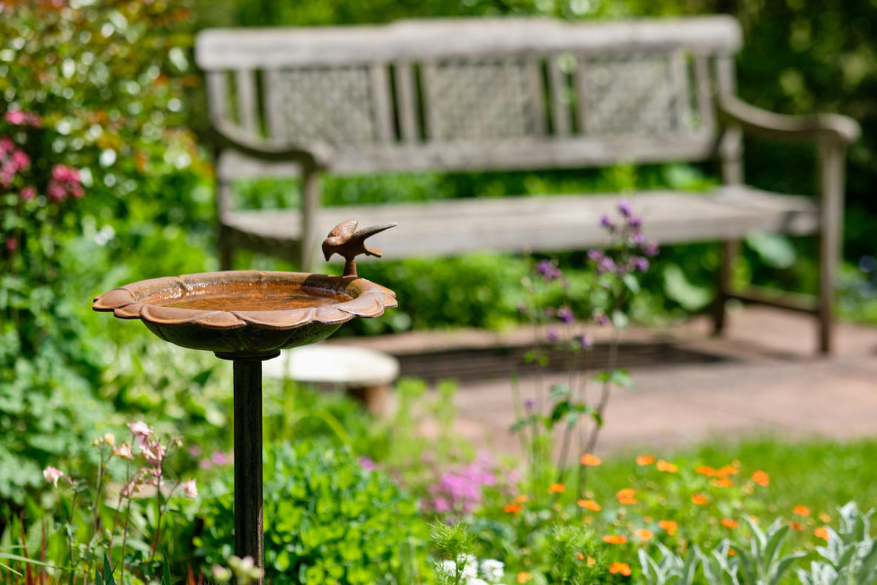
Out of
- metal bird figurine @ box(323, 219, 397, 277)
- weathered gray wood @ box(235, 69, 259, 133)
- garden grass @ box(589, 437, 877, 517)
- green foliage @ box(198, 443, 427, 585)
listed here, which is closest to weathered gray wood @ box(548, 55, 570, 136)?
weathered gray wood @ box(235, 69, 259, 133)

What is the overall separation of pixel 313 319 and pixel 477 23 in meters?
3.89

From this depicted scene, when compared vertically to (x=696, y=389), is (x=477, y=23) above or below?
above

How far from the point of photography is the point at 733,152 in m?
5.55

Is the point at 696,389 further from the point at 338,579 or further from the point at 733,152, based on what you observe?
the point at 338,579

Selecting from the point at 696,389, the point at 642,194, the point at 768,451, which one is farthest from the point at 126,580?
the point at 642,194

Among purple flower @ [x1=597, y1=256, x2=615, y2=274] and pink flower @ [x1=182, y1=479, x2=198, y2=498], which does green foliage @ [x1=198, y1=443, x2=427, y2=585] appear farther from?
purple flower @ [x1=597, y1=256, x2=615, y2=274]

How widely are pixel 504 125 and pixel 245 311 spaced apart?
3.75 m

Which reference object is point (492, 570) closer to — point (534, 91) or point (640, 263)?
point (640, 263)

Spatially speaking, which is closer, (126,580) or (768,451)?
(126,580)

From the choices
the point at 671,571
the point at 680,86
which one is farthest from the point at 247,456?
the point at 680,86

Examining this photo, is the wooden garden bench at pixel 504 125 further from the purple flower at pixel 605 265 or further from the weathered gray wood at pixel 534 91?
the purple flower at pixel 605 265

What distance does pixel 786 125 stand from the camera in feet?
16.8

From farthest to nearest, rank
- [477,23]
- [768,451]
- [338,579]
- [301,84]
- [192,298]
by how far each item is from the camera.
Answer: [477,23] → [301,84] → [768,451] → [338,579] → [192,298]

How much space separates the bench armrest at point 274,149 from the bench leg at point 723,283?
2.47 m
